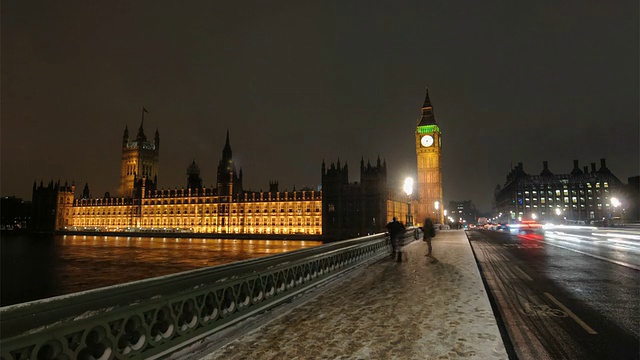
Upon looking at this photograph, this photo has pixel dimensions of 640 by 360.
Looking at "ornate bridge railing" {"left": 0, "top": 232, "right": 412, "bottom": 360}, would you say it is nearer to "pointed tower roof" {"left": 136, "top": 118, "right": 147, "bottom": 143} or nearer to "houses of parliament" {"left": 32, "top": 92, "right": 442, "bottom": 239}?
"houses of parliament" {"left": 32, "top": 92, "right": 442, "bottom": 239}

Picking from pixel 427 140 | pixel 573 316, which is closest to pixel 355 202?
pixel 427 140

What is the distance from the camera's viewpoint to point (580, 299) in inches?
352

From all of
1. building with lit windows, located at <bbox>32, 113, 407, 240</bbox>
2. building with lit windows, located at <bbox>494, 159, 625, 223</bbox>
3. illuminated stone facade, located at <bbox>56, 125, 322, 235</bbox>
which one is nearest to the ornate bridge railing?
building with lit windows, located at <bbox>32, 113, 407, 240</bbox>

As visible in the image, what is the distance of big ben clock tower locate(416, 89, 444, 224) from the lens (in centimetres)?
11088

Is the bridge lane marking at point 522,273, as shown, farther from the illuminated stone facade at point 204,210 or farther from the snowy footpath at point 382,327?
the illuminated stone facade at point 204,210

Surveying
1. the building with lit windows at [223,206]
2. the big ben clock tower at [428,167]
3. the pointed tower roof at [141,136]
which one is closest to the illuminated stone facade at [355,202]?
the building with lit windows at [223,206]

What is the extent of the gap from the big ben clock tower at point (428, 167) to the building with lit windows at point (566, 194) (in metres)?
53.9

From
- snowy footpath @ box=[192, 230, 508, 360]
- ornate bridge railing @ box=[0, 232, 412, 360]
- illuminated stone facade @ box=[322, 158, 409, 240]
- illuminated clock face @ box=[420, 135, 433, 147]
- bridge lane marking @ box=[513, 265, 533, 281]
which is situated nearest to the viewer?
ornate bridge railing @ box=[0, 232, 412, 360]

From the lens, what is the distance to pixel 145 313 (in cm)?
532

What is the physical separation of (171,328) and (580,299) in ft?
30.1

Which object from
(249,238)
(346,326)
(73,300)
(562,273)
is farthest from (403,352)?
(249,238)

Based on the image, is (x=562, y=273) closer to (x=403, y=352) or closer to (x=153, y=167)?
(x=403, y=352)

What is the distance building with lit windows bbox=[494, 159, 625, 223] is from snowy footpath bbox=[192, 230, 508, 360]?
496 ft

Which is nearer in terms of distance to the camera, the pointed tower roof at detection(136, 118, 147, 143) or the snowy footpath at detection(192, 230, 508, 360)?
the snowy footpath at detection(192, 230, 508, 360)
